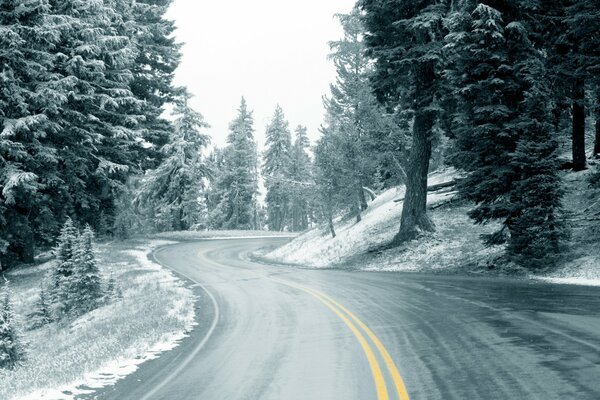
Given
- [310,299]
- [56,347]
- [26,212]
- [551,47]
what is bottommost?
[56,347]

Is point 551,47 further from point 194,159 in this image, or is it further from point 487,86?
point 194,159

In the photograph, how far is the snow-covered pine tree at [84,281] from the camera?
722 inches

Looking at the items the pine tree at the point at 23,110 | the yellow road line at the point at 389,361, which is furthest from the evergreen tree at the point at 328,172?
the yellow road line at the point at 389,361

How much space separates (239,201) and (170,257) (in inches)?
1470

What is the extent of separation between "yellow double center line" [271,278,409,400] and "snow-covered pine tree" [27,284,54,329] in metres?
10.9

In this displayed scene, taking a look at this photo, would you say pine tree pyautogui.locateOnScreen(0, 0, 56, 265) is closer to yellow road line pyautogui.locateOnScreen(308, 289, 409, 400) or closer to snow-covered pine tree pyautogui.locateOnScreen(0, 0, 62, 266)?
snow-covered pine tree pyautogui.locateOnScreen(0, 0, 62, 266)

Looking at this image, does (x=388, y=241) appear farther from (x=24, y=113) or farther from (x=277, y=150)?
(x=277, y=150)

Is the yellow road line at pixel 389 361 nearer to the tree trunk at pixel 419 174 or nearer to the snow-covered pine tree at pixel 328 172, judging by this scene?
the tree trunk at pixel 419 174

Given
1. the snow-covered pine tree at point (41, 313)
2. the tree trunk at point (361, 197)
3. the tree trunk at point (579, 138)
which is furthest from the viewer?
the tree trunk at point (361, 197)

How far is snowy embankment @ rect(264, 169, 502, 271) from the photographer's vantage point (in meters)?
20.2

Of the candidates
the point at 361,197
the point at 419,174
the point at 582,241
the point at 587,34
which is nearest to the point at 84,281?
the point at 419,174

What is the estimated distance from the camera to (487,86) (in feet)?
55.6

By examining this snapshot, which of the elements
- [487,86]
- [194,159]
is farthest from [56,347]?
[194,159]

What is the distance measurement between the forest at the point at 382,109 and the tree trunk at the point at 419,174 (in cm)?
6
